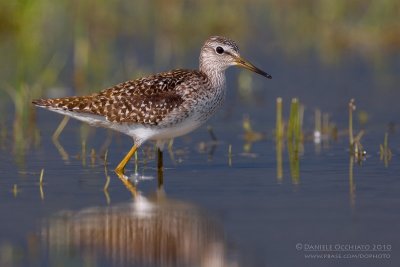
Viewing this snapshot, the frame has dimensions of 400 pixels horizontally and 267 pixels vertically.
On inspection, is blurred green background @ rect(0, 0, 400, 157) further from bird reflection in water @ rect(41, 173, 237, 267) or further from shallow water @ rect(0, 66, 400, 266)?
bird reflection in water @ rect(41, 173, 237, 267)

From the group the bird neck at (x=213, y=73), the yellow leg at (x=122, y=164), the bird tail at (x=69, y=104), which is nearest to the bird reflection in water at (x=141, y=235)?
the yellow leg at (x=122, y=164)

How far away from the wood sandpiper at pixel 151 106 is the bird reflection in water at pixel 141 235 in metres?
1.65

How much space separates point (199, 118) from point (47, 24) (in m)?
9.73

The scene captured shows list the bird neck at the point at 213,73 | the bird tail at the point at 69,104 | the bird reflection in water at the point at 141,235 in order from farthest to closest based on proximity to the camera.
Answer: the bird neck at the point at 213,73 → the bird tail at the point at 69,104 → the bird reflection in water at the point at 141,235

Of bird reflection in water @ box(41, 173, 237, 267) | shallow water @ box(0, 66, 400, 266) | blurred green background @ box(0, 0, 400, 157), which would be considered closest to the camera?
bird reflection in water @ box(41, 173, 237, 267)

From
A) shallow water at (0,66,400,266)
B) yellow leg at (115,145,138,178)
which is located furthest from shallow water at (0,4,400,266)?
yellow leg at (115,145,138,178)

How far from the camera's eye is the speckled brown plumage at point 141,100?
11156 millimetres

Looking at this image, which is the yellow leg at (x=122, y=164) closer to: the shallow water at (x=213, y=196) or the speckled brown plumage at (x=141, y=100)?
the shallow water at (x=213, y=196)

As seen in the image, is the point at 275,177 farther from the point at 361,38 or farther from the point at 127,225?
the point at 361,38

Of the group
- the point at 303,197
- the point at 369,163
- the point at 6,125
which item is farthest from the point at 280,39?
the point at 303,197

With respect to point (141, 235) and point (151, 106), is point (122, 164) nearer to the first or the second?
point (151, 106)

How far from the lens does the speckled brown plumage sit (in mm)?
11156

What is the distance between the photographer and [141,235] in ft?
27.6

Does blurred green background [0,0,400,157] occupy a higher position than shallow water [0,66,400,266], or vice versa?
blurred green background [0,0,400,157]
